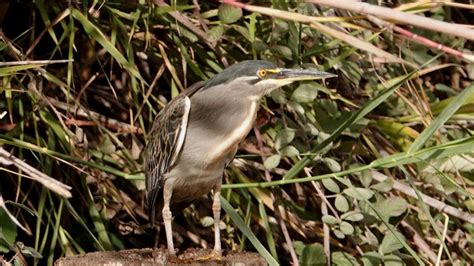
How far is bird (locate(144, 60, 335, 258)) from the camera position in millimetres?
2619

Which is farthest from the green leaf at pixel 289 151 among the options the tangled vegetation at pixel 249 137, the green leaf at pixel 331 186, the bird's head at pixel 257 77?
the bird's head at pixel 257 77

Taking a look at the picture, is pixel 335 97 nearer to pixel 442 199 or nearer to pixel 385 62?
pixel 385 62

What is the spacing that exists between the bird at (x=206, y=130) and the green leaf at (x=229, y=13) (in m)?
0.35

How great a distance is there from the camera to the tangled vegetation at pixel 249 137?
307cm

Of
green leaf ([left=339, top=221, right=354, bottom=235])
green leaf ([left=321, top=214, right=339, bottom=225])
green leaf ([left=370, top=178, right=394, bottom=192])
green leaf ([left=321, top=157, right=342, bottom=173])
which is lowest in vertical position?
green leaf ([left=339, top=221, right=354, bottom=235])

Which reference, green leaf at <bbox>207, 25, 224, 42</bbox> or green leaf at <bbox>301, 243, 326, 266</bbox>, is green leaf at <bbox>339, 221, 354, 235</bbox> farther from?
green leaf at <bbox>207, 25, 224, 42</bbox>

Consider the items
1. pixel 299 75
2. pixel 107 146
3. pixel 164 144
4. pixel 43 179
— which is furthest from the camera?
pixel 107 146

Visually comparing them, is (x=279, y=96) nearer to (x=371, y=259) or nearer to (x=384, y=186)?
(x=384, y=186)

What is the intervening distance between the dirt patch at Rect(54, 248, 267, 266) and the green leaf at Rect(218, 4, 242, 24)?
0.75 metres

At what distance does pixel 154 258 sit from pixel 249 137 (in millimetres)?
990

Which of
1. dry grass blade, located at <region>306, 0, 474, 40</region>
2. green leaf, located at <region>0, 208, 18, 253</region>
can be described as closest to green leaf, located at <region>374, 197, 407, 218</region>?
dry grass blade, located at <region>306, 0, 474, 40</region>

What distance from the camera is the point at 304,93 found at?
3096 millimetres

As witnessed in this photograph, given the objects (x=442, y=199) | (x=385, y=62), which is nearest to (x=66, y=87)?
(x=385, y=62)

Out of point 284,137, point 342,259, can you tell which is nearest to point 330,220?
point 342,259
